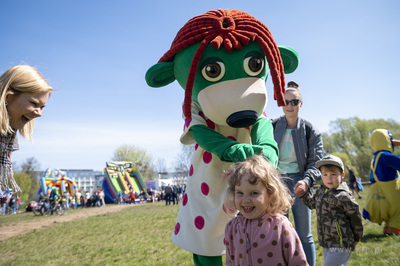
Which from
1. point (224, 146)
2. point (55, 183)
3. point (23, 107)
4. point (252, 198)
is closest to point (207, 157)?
point (224, 146)

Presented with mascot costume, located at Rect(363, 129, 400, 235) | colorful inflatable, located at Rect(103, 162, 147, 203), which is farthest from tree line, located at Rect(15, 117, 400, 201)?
mascot costume, located at Rect(363, 129, 400, 235)

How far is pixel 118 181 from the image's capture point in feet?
95.0

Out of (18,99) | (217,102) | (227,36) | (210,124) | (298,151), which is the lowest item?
(298,151)

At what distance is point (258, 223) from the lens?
5.28 ft

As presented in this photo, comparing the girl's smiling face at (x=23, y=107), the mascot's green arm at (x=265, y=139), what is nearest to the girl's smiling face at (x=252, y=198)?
the mascot's green arm at (x=265, y=139)

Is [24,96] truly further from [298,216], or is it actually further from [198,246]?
[298,216]

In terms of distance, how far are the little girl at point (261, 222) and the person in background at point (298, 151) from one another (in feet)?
3.67

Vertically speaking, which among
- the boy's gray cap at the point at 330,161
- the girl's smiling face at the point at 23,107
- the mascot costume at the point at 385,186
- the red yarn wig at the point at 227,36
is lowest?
the mascot costume at the point at 385,186

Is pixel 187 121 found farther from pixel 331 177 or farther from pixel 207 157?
pixel 331 177

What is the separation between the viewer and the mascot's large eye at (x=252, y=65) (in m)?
1.95

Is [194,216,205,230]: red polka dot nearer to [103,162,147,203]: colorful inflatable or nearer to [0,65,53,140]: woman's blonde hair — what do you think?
[0,65,53,140]: woman's blonde hair

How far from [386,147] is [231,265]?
189 inches

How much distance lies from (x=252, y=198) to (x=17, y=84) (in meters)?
2.11

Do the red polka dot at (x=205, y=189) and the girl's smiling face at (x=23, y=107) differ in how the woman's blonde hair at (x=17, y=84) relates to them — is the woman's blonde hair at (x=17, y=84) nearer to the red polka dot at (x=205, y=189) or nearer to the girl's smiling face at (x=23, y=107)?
the girl's smiling face at (x=23, y=107)
